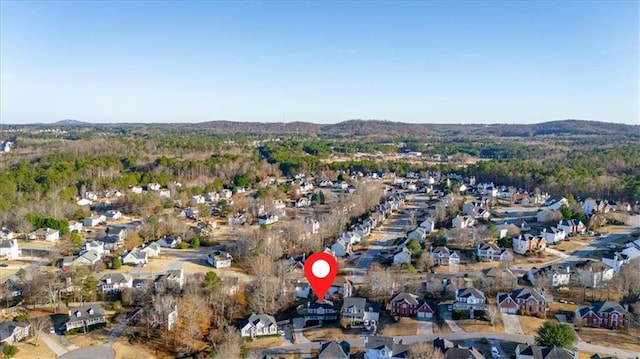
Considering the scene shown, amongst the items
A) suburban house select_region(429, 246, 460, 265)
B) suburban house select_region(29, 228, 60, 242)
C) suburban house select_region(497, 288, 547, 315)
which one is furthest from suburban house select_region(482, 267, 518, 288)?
suburban house select_region(29, 228, 60, 242)

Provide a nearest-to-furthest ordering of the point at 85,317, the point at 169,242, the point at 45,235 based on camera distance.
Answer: the point at 85,317 → the point at 169,242 → the point at 45,235

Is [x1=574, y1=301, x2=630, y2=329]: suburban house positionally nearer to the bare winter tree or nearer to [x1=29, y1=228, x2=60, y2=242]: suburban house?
the bare winter tree

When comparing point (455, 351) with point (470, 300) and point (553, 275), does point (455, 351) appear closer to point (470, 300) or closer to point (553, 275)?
point (470, 300)

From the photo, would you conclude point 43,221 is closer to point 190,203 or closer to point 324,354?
point 190,203

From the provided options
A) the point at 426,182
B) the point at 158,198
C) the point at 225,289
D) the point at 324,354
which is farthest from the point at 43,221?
the point at 426,182

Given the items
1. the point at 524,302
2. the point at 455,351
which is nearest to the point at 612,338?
the point at 524,302
